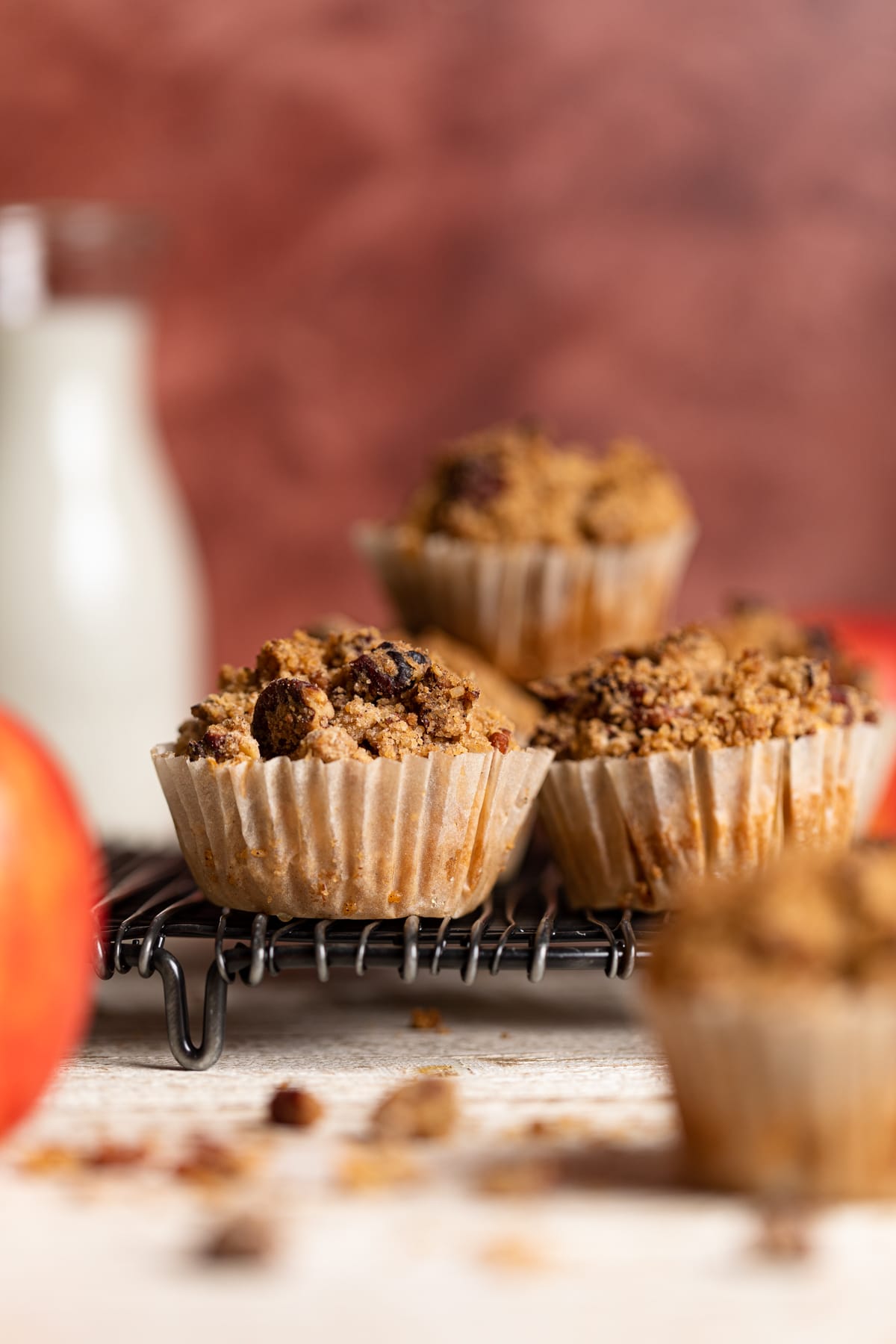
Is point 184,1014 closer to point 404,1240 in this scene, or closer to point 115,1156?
point 115,1156

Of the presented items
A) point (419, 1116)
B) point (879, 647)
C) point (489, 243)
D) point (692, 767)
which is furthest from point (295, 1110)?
point (489, 243)

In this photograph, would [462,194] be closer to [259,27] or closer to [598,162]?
[598,162]

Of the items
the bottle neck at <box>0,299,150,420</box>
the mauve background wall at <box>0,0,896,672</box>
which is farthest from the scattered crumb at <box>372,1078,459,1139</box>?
the mauve background wall at <box>0,0,896,672</box>

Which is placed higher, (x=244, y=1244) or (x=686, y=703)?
(x=686, y=703)

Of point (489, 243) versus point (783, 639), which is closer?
point (783, 639)

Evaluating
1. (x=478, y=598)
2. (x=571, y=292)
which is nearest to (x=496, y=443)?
(x=478, y=598)

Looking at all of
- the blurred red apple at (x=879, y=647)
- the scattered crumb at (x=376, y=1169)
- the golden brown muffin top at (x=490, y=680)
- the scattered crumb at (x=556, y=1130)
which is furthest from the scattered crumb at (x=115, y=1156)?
the blurred red apple at (x=879, y=647)
